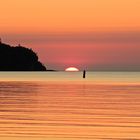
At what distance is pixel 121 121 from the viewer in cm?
3147

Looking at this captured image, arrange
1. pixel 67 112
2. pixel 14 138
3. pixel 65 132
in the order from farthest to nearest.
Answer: pixel 67 112, pixel 65 132, pixel 14 138

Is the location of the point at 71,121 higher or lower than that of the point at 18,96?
lower

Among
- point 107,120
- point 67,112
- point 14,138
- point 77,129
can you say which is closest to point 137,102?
point 67,112

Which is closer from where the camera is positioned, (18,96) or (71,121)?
(71,121)

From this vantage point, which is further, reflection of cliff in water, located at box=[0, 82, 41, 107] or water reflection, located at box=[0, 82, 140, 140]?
reflection of cliff in water, located at box=[0, 82, 41, 107]

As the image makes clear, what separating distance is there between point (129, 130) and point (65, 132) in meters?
2.89

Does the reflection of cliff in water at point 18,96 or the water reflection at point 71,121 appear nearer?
the water reflection at point 71,121

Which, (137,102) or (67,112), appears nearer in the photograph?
(67,112)

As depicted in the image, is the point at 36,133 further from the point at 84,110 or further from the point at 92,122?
the point at 84,110

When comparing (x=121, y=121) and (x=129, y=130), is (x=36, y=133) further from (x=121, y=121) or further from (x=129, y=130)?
(x=121, y=121)

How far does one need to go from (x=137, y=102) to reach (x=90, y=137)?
65.4 feet

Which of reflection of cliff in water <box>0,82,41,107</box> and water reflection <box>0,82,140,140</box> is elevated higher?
reflection of cliff in water <box>0,82,41,107</box>

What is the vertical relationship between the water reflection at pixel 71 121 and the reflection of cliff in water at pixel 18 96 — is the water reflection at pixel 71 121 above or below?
below

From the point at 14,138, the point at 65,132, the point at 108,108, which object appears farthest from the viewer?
the point at 108,108
